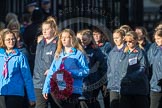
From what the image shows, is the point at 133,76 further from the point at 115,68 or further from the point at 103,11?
the point at 103,11

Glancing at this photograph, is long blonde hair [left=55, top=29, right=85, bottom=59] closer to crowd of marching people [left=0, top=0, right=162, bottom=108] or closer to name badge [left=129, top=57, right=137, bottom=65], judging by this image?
crowd of marching people [left=0, top=0, right=162, bottom=108]

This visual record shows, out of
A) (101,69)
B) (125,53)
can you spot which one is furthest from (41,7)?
(125,53)

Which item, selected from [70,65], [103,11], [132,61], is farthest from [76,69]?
[103,11]

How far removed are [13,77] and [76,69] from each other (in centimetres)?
94

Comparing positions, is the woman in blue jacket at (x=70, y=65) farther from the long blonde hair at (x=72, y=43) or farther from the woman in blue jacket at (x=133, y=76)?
the woman in blue jacket at (x=133, y=76)

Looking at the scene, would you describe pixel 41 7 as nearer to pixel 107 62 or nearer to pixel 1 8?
pixel 1 8

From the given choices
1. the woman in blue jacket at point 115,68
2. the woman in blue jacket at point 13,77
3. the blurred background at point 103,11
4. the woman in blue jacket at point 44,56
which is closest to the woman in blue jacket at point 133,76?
the woman in blue jacket at point 115,68

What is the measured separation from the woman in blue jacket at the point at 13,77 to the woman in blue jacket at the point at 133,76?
1.77 metres

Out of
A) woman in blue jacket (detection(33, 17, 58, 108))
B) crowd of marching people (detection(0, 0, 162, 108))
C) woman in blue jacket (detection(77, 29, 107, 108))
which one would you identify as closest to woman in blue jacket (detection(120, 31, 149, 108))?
crowd of marching people (detection(0, 0, 162, 108))

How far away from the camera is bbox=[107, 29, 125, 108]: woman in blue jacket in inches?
437

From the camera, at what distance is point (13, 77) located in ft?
32.3

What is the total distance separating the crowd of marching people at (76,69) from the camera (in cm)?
991

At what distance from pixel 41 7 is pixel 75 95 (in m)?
4.58

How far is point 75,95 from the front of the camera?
Answer: 1013 centimetres
